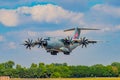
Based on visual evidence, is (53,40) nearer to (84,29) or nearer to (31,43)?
(31,43)

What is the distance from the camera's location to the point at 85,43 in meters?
112

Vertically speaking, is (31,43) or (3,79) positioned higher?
(31,43)

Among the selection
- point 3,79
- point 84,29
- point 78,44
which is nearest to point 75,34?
point 84,29

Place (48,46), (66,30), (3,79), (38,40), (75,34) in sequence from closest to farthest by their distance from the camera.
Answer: (3,79) < (48,46) < (38,40) < (66,30) < (75,34)

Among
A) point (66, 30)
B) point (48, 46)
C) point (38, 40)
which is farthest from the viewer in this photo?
point (66, 30)

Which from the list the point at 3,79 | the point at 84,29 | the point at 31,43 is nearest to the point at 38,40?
the point at 31,43

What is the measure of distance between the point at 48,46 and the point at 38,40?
28.3 ft

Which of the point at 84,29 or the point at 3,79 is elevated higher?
the point at 84,29

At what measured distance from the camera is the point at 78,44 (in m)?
114

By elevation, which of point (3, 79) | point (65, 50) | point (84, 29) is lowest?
point (3, 79)

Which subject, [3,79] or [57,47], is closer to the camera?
[3,79]

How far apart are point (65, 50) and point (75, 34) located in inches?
923

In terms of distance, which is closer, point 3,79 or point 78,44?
point 3,79

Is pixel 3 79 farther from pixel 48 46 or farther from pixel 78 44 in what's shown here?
pixel 78 44
